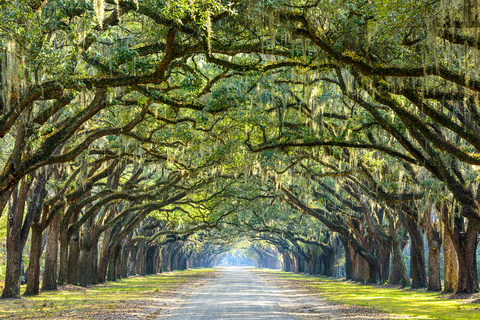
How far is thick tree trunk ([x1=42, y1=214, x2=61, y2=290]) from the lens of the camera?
19422 mm

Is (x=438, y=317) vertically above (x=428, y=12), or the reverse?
(x=428, y=12)

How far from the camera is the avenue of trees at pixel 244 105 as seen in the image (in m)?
8.35

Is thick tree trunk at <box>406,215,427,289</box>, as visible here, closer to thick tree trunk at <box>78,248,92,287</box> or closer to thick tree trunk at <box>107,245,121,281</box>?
thick tree trunk at <box>78,248,92,287</box>

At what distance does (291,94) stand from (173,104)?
465 cm

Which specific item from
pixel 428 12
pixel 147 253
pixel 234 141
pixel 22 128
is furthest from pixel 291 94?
pixel 147 253

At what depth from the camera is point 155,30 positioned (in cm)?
1046

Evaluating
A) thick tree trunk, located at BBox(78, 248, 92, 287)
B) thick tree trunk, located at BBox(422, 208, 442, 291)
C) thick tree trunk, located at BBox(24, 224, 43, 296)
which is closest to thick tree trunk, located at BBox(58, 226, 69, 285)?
thick tree trunk, located at BBox(78, 248, 92, 287)

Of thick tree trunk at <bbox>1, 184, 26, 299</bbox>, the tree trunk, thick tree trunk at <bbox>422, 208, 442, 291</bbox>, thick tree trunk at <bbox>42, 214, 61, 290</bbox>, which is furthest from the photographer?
thick tree trunk at <bbox>422, 208, 442, 291</bbox>

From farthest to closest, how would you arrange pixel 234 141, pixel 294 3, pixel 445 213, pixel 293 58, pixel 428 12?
pixel 445 213, pixel 234 141, pixel 293 58, pixel 294 3, pixel 428 12

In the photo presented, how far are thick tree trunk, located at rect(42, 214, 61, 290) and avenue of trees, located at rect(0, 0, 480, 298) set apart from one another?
66 mm

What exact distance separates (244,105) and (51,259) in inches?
457

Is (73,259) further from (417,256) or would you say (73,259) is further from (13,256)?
(417,256)

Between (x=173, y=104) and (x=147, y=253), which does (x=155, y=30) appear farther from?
(x=147, y=253)

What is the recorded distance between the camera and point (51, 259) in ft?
64.3
